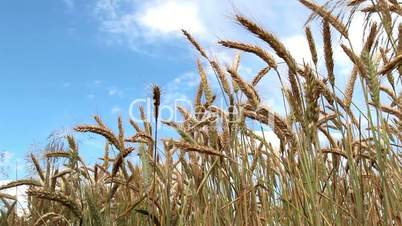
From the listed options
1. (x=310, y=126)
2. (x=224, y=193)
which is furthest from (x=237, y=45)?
(x=224, y=193)

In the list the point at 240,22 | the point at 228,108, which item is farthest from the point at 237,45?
the point at 228,108

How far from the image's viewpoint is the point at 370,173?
9.18 ft

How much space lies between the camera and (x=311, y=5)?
268cm

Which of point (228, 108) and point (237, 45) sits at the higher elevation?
point (237, 45)

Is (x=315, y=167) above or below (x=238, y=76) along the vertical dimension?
below

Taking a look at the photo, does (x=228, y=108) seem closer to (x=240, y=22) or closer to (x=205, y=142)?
(x=205, y=142)

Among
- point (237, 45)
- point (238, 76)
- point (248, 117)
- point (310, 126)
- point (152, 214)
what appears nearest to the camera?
point (310, 126)

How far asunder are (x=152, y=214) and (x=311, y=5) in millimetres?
1337

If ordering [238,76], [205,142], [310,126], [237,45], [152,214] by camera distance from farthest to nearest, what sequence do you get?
[205,142] < [238,76] < [237,45] < [152,214] < [310,126]

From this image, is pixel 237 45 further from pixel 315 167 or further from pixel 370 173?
pixel 370 173

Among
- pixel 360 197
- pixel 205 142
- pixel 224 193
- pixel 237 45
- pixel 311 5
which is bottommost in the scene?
pixel 360 197

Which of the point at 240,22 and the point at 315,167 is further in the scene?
the point at 240,22

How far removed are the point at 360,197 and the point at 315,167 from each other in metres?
0.24

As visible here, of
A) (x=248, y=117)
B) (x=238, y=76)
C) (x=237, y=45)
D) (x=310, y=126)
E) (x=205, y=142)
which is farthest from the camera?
(x=205, y=142)
